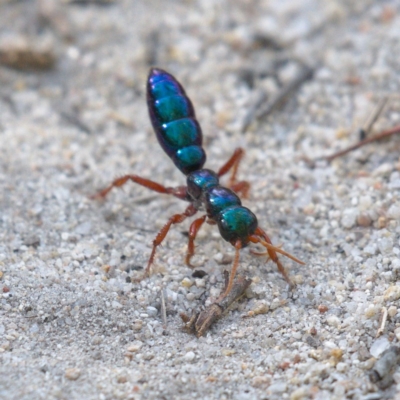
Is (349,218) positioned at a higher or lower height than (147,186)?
higher

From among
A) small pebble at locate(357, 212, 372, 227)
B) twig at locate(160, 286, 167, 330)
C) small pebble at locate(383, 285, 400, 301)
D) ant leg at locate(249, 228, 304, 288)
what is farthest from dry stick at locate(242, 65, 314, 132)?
small pebble at locate(383, 285, 400, 301)

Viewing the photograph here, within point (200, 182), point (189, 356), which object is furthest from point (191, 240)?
point (189, 356)

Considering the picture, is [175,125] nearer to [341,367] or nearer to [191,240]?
[191,240]

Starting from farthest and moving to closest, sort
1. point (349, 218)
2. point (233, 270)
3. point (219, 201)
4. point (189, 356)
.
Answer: point (349, 218) → point (219, 201) → point (233, 270) → point (189, 356)

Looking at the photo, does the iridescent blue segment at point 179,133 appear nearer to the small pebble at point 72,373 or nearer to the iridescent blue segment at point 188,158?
the iridescent blue segment at point 188,158

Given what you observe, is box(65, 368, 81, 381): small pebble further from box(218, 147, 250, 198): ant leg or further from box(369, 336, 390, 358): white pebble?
box(218, 147, 250, 198): ant leg

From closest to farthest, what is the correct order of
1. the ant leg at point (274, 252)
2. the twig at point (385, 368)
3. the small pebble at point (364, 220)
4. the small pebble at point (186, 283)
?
the twig at point (385, 368)
the ant leg at point (274, 252)
the small pebble at point (186, 283)
the small pebble at point (364, 220)

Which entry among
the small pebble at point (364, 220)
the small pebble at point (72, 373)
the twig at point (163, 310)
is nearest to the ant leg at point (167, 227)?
the twig at point (163, 310)

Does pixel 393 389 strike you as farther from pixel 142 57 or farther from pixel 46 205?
pixel 142 57
